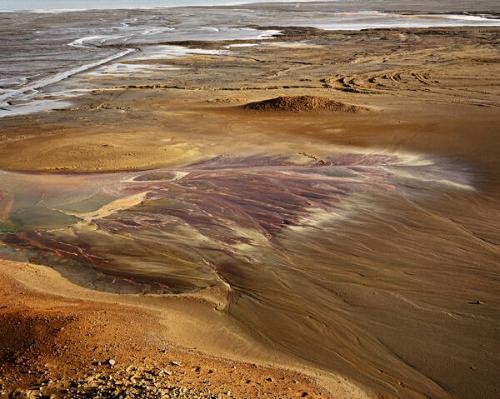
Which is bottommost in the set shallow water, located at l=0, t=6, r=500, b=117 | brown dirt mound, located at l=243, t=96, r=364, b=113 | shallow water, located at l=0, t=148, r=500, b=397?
shallow water, located at l=0, t=148, r=500, b=397

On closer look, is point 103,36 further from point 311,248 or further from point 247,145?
point 311,248

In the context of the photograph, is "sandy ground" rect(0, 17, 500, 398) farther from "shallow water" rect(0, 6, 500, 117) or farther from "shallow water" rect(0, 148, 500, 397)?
"shallow water" rect(0, 6, 500, 117)

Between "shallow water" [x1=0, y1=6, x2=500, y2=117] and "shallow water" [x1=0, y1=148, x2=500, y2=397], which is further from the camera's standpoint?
"shallow water" [x1=0, y1=6, x2=500, y2=117]

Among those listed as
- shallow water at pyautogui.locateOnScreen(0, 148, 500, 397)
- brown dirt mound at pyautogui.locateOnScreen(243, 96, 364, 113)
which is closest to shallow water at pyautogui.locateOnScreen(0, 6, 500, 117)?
brown dirt mound at pyautogui.locateOnScreen(243, 96, 364, 113)

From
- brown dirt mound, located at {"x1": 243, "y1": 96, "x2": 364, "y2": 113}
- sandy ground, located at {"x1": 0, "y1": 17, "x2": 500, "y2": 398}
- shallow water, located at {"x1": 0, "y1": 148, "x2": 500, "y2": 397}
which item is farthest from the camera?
brown dirt mound, located at {"x1": 243, "y1": 96, "x2": 364, "y2": 113}

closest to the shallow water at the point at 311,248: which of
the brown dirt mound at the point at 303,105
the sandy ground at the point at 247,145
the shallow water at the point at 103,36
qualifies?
the sandy ground at the point at 247,145

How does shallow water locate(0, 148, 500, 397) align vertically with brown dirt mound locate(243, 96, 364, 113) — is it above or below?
below
